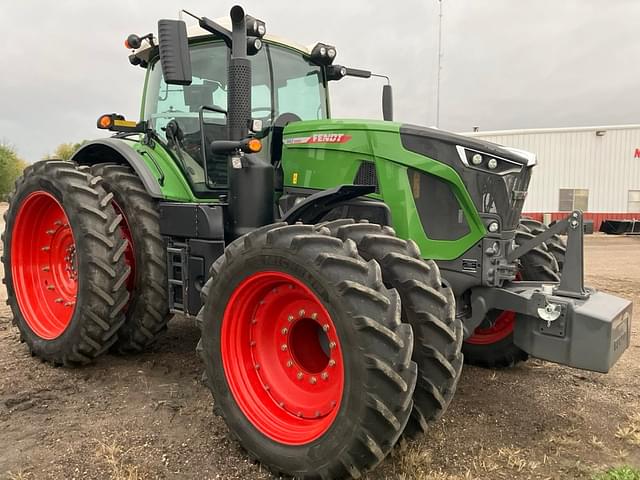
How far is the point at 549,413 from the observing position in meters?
3.54

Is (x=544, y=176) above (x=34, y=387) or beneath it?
above

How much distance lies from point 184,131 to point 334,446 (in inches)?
109

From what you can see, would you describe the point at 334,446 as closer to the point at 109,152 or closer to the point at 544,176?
the point at 109,152

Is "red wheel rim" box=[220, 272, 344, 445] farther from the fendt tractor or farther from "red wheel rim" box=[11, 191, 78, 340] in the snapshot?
"red wheel rim" box=[11, 191, 78, 340]

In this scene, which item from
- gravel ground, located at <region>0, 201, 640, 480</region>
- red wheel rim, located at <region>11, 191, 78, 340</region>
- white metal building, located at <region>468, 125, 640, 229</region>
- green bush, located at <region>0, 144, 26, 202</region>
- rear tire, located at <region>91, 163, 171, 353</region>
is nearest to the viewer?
gravel ground, located at <region>0, 201, 640, 480</region>

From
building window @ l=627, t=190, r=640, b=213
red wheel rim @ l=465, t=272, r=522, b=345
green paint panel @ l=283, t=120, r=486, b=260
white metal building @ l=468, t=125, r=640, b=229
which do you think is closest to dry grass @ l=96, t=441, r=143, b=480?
green paint panel @ l=283, t=120, r=486, b=260

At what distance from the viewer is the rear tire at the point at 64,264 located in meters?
3.93

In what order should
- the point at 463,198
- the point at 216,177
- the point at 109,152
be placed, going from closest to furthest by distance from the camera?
the point at 463,198 < the point at 216,177 < the point at 109,152

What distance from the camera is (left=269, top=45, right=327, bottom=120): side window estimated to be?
4.25 m

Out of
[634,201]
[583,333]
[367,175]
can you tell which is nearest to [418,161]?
[367,175]

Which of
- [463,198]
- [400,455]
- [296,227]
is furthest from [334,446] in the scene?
[463,198]

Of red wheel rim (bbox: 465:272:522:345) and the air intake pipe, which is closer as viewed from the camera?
the air intake pipe

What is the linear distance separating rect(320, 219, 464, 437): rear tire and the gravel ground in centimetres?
33

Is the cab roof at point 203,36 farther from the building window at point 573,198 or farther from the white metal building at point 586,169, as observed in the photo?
the building window at point 573,198
